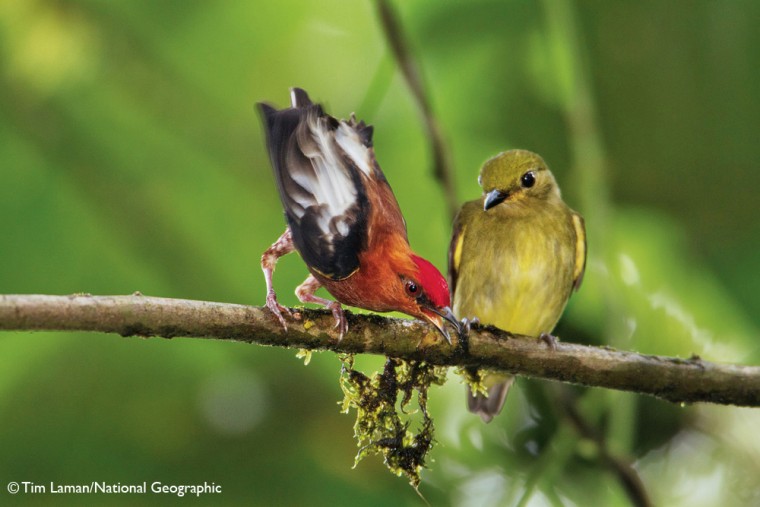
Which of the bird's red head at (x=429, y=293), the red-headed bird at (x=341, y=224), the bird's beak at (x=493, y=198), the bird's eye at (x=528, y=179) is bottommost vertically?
the bird's red head at (x=429, y=293)

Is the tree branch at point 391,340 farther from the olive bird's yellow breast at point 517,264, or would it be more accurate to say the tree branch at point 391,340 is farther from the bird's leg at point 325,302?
the olive bird's yellow breast at point 517,264

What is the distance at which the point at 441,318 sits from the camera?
7.47 feet

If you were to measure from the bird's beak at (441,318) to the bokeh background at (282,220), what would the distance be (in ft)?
3.99

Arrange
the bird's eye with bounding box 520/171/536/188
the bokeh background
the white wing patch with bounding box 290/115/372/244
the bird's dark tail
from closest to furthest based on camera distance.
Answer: the white wing patch with bounding box 290/115/372/244
the bird's eye with bounding box 520/171/536/188
the bird's dark tail
the bokeh background

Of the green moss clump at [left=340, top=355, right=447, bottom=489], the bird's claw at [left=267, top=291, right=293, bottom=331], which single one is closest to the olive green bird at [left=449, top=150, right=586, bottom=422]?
the green moss clump at [left=340, top=355, right=447, bottom=489]

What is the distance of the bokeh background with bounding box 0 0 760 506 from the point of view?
3.78m

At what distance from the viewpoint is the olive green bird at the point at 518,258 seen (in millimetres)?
3240

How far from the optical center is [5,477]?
12.4 ft

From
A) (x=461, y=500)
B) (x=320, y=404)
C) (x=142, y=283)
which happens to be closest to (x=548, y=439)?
(x=461, y=500)

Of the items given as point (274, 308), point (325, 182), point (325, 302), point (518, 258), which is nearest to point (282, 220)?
point (518, 258)

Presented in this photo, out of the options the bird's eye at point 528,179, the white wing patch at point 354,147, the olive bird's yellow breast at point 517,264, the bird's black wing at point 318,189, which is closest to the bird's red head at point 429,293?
the bird's black wing at point 318,189

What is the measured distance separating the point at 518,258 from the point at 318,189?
4.59ft

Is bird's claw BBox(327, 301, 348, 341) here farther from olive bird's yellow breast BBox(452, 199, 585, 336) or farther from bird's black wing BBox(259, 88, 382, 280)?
olive bird's yellow breast BBox(452, 199, 585, 336)

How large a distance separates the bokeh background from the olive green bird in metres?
0.19
